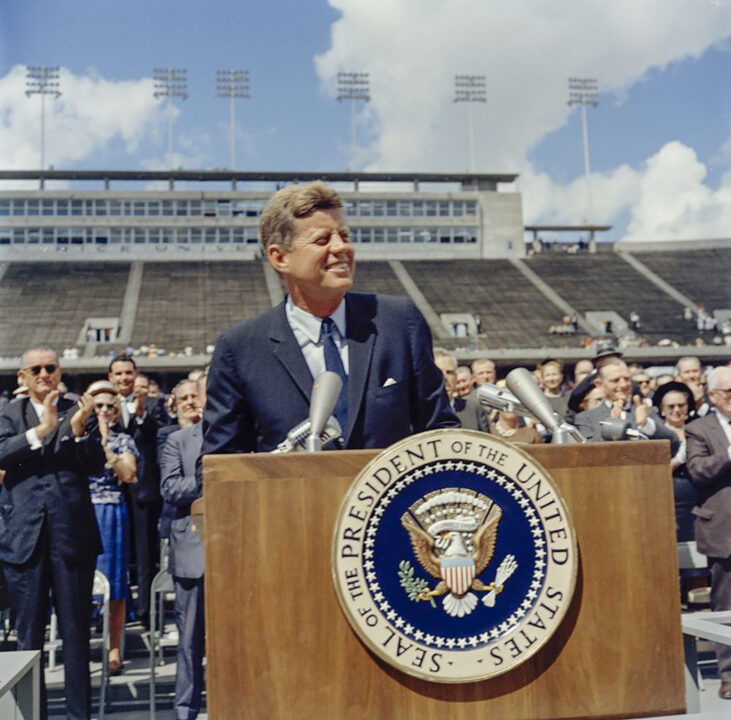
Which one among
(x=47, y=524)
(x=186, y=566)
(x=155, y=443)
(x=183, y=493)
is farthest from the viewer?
(x=155, y=443)

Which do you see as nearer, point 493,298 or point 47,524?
point 47,524

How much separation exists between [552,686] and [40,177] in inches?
2436

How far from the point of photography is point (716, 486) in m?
4.92

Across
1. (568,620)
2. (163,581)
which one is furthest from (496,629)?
(163,581)

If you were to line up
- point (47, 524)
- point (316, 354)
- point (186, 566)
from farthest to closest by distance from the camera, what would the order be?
point (186, 566), point (47, 524), point (316, 354)

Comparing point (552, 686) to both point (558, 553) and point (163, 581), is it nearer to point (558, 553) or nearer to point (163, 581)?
point (558, 553)

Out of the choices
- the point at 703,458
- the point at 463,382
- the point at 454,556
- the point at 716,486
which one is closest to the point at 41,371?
the point at 454,556

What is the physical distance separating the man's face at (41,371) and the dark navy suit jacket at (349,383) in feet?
8.80

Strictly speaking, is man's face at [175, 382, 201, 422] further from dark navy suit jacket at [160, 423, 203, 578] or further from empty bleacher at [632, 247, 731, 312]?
empty bleacher at [632, 247, 731, 312]

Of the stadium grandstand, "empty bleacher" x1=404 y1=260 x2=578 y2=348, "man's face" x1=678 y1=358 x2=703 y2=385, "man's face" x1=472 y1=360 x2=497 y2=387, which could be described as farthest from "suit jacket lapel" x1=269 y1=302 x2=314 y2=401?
"empty bleacher" x1=404 y1=260 x2=578 y2=348

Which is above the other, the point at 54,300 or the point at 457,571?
the point at 54,300

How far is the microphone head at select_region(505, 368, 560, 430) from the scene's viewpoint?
1.75m

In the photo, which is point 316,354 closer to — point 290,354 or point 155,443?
point 290,354

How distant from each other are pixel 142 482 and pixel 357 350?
534 cm
